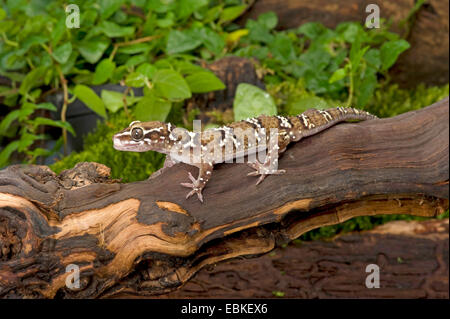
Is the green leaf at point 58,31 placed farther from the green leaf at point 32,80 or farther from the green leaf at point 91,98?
the green leaf at point 91,98

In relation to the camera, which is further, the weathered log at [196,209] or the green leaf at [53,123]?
the green leaf at [53,123]

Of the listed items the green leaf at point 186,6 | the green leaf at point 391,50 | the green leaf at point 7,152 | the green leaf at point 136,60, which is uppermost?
the green leaf at point 186,6

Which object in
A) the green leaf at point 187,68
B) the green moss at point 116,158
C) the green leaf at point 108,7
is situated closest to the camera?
the green moss at point 116,158

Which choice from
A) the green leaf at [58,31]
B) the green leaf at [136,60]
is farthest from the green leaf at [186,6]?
the green leaf at [58,31]

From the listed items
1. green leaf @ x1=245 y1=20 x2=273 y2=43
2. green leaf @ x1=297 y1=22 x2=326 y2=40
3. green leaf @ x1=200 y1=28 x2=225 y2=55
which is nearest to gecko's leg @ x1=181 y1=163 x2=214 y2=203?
green leaf @ x1=200 y1=28 x2=225 y2=55

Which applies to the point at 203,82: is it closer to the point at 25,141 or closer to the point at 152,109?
the point at 152,109

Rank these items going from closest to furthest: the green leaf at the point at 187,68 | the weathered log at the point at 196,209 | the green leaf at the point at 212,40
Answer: the weathered log at the point at 196,209 → the green leaf at the point at 187,68 → the green leaf at the point at 212,40

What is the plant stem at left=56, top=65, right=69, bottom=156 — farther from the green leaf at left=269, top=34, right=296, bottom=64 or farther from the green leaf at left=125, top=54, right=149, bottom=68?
the green leaf at left=269, top=34, right=296, bottom=64
